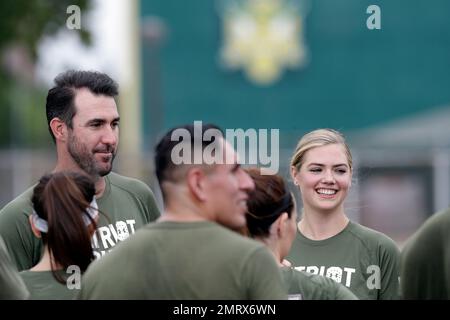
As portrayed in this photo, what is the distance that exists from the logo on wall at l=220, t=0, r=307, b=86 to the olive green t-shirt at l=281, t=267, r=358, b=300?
31190 millimetres

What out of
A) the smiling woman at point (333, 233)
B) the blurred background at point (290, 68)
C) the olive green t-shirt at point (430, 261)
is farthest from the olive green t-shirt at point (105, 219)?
the blurred background at point (290, 68)

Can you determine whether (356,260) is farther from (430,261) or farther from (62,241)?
(62,241)

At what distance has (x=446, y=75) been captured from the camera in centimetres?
3594

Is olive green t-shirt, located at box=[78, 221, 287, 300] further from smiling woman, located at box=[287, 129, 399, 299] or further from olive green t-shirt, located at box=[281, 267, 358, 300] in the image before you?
smiling woman, located at box=[287, 129, 399, 299]

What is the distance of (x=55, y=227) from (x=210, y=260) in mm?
1086

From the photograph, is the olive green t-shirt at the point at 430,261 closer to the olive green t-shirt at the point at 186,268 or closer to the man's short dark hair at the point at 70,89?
the olive green t-shirt at the point at 186,268

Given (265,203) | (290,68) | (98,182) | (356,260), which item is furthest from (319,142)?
(290,68)

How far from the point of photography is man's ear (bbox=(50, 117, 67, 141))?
241 inches

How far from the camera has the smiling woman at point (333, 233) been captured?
5805mm

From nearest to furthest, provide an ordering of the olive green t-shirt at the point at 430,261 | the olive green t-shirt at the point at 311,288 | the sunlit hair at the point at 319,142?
the olive green t-shirt at the point at 311,288, the olive green t-shirt at the point at 430,261, the sunlit hair at the point at 319,142

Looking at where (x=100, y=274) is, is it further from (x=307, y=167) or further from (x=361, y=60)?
(x=361, y=60)

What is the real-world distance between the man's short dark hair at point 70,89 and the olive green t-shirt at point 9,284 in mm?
1615

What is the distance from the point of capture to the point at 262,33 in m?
36.3

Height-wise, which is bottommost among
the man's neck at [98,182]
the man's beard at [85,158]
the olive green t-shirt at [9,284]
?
the olive green t-shirt at [9,284]
